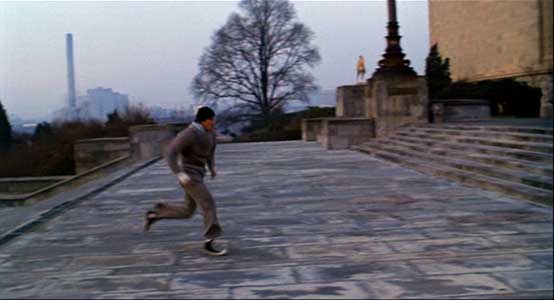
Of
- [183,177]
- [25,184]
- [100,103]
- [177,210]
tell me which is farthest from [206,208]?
[100,103]

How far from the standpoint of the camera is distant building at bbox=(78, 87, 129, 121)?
105 feet

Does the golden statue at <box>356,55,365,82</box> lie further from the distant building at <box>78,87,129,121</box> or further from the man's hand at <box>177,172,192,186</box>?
the man's hand at <box>177,172,192,186</box>

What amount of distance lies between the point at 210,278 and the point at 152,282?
0.50 meters

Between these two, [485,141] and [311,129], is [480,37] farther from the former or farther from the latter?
[485,141]

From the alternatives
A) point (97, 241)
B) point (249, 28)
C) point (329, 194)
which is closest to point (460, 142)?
point (329, 194)

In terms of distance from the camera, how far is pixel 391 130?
19672 millimetres

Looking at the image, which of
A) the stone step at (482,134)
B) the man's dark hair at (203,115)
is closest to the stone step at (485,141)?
the stone step at (482,134)

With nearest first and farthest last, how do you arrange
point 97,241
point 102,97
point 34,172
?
point 97,241 < point 34,172 < point 102,97

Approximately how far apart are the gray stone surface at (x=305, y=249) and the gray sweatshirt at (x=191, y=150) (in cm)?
87

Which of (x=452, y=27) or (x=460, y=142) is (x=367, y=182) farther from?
(x=452, y=27)

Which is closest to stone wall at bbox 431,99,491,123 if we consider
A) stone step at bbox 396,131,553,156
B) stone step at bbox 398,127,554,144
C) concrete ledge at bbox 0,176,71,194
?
stone step at bbox 398,127,554,144

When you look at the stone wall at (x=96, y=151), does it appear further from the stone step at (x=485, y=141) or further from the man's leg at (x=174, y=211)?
the man's leg at (x=174, y=211)

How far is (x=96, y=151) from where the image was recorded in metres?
22.2

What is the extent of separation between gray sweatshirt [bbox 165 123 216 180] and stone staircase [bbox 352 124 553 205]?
3.59 meters
